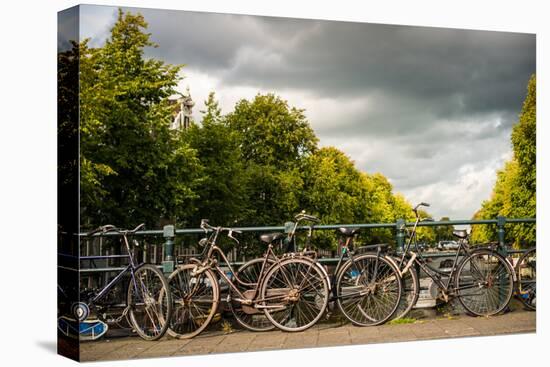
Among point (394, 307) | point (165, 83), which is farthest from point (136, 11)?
point (394, 307)

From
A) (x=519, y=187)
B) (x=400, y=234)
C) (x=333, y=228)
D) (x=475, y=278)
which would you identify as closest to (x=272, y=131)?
(x=333, y=228)

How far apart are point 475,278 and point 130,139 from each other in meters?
4.37

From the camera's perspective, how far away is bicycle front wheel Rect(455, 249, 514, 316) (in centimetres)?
983

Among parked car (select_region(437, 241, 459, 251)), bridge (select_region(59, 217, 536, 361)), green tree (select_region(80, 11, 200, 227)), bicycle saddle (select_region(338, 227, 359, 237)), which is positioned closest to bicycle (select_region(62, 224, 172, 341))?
bridge (select_region(59, 217, 536, 361))

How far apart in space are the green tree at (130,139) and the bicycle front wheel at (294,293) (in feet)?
4.69

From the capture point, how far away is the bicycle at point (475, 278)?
32.1ft

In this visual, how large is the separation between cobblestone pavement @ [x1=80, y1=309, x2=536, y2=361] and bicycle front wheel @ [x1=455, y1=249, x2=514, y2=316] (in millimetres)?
155

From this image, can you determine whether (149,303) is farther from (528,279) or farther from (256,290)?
(528,279)

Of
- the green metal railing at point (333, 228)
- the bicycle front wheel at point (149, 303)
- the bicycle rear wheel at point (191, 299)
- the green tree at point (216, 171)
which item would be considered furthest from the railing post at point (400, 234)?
the bicycle front wheel at point (149, 303)

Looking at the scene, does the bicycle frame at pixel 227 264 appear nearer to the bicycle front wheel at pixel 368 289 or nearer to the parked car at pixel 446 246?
the bicycle front wheel at pixel 368 289

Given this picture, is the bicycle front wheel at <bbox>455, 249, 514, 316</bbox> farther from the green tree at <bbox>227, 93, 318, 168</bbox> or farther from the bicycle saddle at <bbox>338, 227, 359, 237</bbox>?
the green tree at <bbox>227, 93, 318, 168</bbox>

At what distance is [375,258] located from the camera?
919 cm

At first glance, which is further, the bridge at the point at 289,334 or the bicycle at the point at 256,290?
the bicycle at the point at 256,290

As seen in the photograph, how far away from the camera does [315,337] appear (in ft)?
29.3
